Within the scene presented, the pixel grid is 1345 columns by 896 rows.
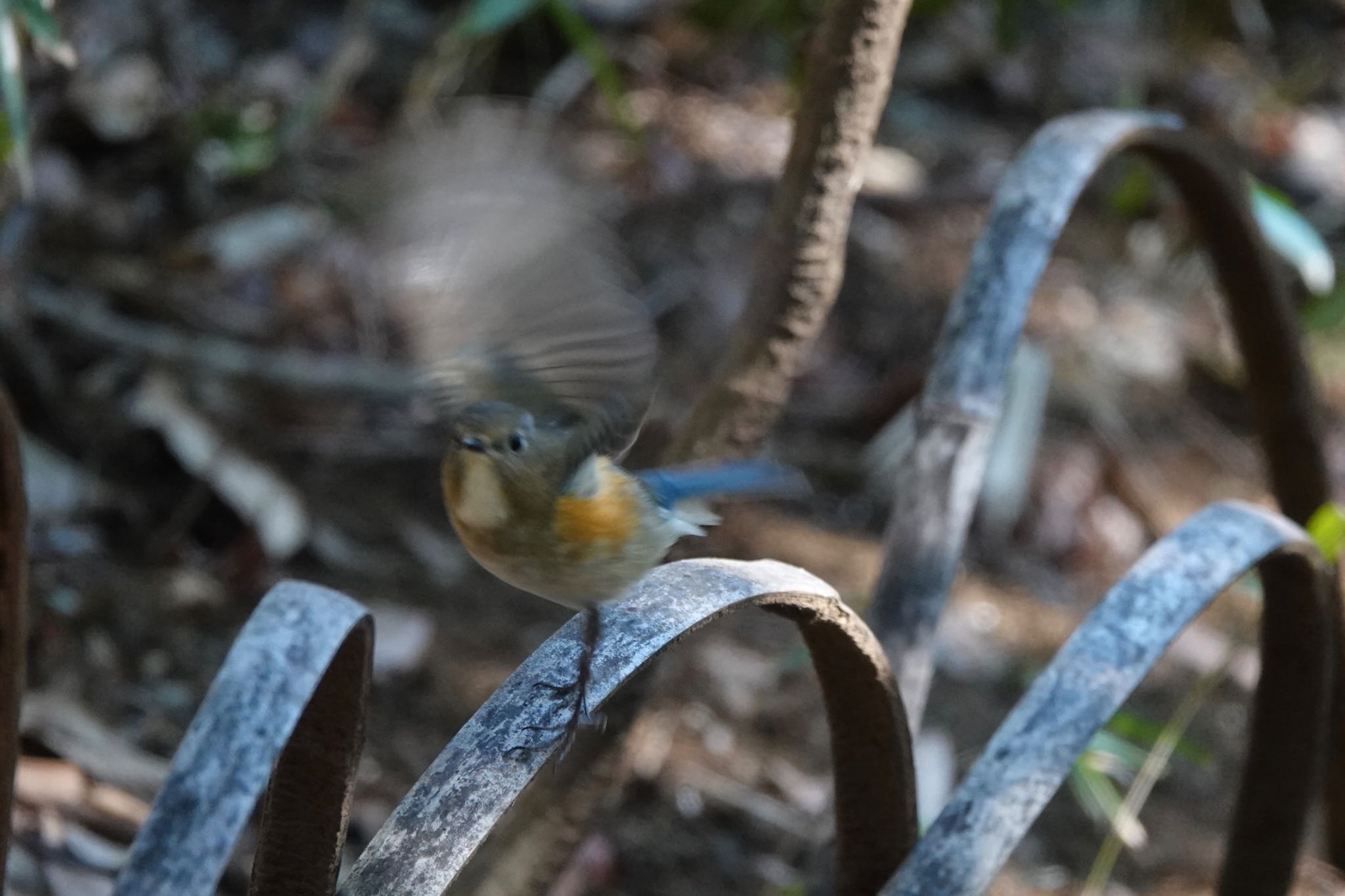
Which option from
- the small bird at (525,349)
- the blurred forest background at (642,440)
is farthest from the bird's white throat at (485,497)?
the blurred forest background at (642,440)

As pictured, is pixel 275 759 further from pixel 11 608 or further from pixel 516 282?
pixel 516 282

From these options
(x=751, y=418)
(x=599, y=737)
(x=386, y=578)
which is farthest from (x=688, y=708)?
(x=751, y=418)

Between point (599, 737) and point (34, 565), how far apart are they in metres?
1.32

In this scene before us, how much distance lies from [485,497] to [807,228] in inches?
23.9

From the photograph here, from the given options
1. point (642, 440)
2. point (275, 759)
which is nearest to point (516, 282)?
point (275, 759)

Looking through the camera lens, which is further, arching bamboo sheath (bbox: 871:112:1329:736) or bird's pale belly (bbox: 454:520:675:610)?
arching bamboo sheath (bbox: 871:112:1329:736)

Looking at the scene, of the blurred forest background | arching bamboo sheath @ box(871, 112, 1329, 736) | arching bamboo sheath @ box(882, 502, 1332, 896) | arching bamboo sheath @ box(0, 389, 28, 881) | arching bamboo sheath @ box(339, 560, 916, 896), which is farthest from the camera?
the blurred forest background

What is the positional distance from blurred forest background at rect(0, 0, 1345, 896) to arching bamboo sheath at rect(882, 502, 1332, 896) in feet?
1.31

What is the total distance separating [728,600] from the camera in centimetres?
133

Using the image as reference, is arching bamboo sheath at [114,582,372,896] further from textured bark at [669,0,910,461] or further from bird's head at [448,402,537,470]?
textured bark at [669,0,910,461]

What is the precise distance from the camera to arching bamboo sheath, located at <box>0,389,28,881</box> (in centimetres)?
146

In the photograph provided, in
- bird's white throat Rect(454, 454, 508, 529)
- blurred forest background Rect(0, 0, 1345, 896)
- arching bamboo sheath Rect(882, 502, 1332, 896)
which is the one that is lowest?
blurred forest background Rect(0, 0, 1345, 896)

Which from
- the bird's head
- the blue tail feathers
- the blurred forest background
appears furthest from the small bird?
the blurred forest background

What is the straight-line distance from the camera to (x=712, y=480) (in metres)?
1.90
